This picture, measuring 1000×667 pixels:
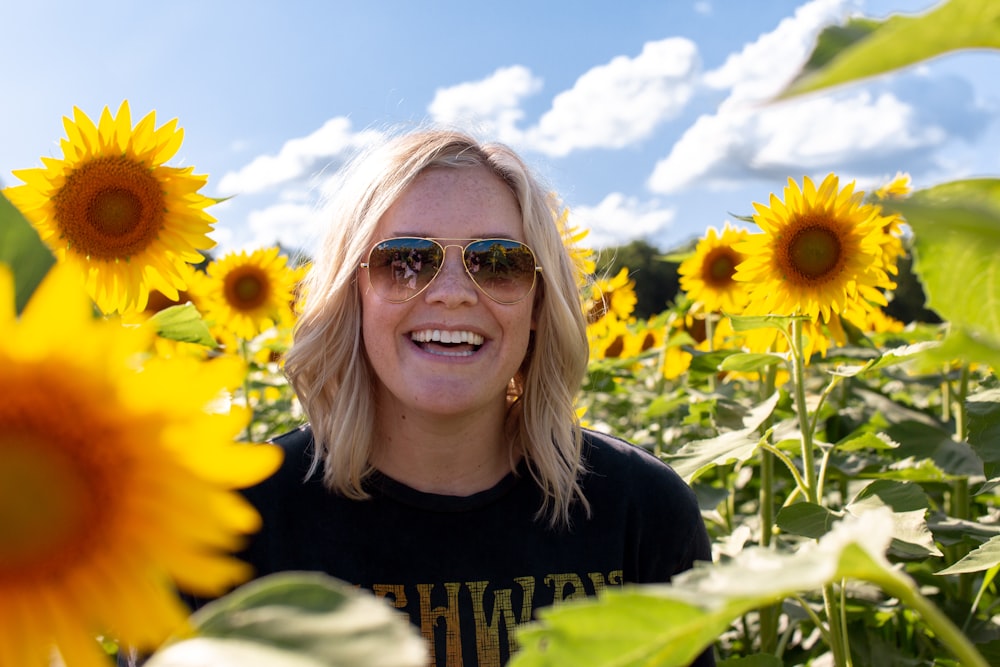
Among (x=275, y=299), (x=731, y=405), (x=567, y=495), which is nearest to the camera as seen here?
(x=567, y=495)

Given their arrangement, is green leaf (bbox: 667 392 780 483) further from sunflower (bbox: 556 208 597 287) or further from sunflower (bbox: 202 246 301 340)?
sunflower (bbox: 202 246 301 340)

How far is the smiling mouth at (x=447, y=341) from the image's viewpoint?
7.23 ft

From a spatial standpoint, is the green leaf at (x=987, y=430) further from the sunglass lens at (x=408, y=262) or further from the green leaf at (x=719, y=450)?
the sunglass lens at (x=408, y=262)

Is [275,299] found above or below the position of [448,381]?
above

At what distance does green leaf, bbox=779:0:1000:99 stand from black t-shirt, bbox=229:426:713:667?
164 cm

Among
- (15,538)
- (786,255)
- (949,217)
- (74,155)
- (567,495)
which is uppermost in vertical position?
(74,155)

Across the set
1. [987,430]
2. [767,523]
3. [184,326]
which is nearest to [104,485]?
[184,326]

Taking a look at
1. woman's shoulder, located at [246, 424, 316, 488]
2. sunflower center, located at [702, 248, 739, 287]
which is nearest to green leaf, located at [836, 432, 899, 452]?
woman's shoulder, located at [246, 424, 316, 488]

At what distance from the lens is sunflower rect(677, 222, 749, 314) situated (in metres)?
3.76

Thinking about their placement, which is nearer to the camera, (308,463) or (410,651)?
(410,651)

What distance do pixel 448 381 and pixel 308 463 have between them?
0.42 m

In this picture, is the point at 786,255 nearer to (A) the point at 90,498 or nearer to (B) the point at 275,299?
(A) the point at 90,498

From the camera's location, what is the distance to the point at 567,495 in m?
2.13

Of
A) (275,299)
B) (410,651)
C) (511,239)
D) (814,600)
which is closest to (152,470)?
(410,651)
